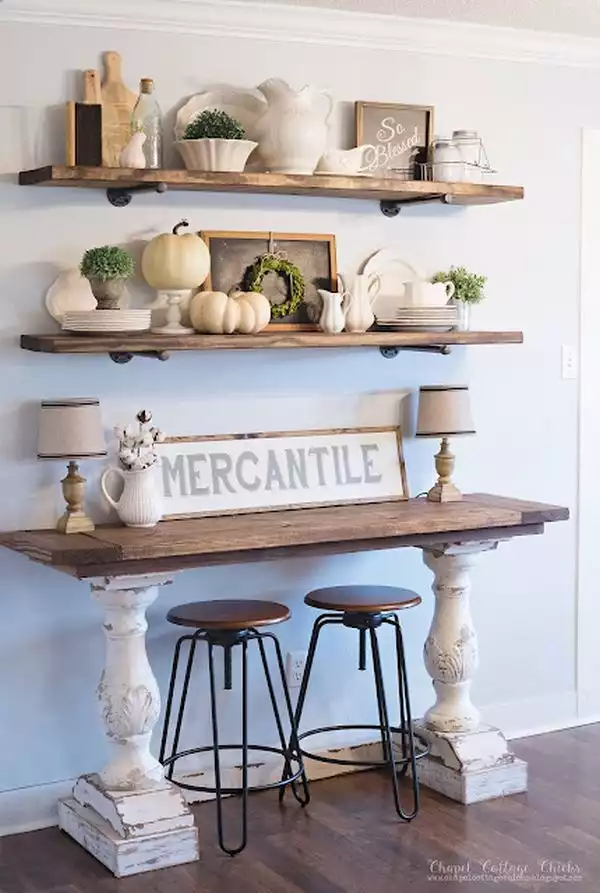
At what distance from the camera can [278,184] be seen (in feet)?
12.4

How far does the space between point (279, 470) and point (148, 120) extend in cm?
108

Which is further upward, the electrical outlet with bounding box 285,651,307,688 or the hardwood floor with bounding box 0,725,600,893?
the electrical outlet with bounding box 285,651,307,688

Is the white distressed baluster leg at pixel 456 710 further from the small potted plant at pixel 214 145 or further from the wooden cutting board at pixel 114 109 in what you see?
the wooden cutting board at pixel 114 109

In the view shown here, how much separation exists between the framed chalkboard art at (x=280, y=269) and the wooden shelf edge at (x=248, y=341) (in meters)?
0.10

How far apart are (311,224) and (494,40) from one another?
2.92 ft

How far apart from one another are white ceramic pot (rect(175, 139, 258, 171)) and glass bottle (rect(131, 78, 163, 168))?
7cm

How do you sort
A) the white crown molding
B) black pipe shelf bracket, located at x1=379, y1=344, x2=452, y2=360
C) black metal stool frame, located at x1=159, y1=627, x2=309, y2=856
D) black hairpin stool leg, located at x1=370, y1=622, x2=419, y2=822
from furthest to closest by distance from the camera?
1. black pipe shelf bracket, located at x1=379, y1=344, x2=452, y2=360
2. black hairpin stool leg, located at x1=370, y1=622, x2=419, y2=822
3. the white crown molding
4. black metal stool frame, located at x1=159, y1=627, x2=309, y2=856

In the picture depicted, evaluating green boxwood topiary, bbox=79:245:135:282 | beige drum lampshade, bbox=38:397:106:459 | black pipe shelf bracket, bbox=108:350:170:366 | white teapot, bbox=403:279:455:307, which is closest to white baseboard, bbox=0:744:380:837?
beige drum lampshade, bbox=38:397:106:459

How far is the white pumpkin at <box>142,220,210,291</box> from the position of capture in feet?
12.2

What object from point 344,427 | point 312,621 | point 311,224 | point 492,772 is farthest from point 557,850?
point 311,224

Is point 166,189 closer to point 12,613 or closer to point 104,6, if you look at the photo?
point 104,6

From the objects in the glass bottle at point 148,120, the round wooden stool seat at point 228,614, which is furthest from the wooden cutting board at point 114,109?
the round wooden stool seat at point 228,614

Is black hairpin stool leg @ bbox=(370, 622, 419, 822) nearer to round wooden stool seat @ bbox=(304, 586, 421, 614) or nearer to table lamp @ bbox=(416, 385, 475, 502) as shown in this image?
round wooden stool seat @ bbox=(304, 586, 421, 614)

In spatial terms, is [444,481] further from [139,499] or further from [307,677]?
[139,499]
